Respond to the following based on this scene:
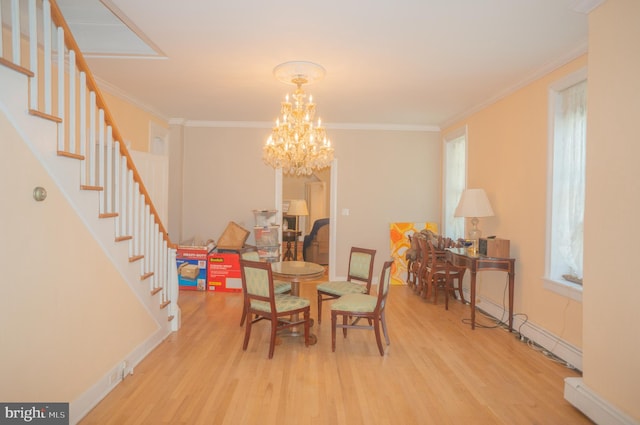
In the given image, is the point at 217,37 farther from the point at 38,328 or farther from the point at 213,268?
the point at 213,268

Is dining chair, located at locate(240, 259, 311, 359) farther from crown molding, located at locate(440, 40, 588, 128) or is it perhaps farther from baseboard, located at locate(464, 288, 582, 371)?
crown molding, located at locate(440, 40, 588, 128)

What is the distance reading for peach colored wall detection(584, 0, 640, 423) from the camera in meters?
2.23

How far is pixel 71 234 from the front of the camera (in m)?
2.43

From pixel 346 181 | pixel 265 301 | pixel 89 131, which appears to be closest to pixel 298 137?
pixel 265 301

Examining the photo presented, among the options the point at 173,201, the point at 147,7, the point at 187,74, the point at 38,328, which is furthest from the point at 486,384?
the point at 173,201

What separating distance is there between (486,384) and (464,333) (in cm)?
122

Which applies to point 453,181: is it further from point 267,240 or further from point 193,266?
point 193,266

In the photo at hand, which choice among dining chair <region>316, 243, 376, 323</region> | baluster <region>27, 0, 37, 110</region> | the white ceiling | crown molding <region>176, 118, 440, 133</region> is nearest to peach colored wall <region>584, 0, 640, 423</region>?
the white ceiling

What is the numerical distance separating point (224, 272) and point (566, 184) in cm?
471

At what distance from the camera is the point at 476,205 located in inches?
185

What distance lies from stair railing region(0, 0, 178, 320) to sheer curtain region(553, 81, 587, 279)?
390 cm

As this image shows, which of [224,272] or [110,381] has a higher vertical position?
[224,272]

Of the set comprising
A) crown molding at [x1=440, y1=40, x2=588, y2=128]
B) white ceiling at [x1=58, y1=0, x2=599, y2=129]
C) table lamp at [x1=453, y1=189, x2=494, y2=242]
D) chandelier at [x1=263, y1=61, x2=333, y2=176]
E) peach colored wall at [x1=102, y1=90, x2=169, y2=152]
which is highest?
white ceiling at [x1=58, y1=0, x2=599, y2=129]

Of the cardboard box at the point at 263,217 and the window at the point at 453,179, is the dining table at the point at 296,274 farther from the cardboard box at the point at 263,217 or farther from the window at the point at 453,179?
the window at the point at 453,179
